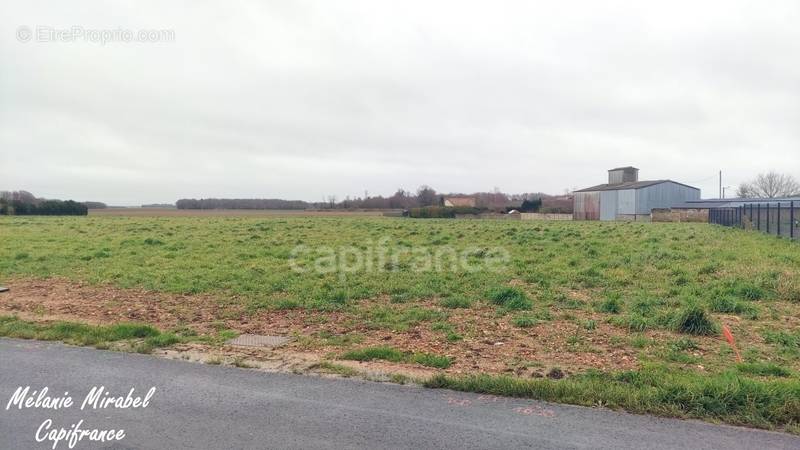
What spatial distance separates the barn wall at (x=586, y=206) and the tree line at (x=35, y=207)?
64241mm

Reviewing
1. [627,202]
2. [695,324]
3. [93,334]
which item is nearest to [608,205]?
[627,202]

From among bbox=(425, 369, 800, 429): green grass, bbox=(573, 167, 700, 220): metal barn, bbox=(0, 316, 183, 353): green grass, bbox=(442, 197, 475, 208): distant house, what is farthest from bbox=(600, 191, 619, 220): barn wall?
bbox=(0, 316, 183, 353): green grass

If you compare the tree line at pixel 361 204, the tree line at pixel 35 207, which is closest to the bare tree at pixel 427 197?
the tree line at pixel 361 204

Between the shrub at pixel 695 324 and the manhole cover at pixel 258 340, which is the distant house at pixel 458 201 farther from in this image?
the manhole cover at pixel 258 340

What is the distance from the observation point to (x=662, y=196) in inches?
2633

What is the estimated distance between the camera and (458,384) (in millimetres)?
5176

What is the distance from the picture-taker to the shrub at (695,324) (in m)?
7.23

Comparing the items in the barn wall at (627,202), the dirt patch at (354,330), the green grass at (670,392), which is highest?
the barn wall at (627,202)

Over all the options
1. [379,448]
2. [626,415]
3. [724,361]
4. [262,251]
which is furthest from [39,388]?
[262,251]

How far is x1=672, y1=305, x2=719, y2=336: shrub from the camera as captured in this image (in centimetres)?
723

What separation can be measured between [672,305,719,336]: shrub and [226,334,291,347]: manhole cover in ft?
18.1

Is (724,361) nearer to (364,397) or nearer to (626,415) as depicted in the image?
(626,415)

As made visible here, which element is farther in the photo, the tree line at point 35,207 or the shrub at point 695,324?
the tree line at point 35,207

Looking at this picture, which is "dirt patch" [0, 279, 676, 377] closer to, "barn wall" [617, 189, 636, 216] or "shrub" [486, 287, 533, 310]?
"shrub" [486, 287, 533, 310]
